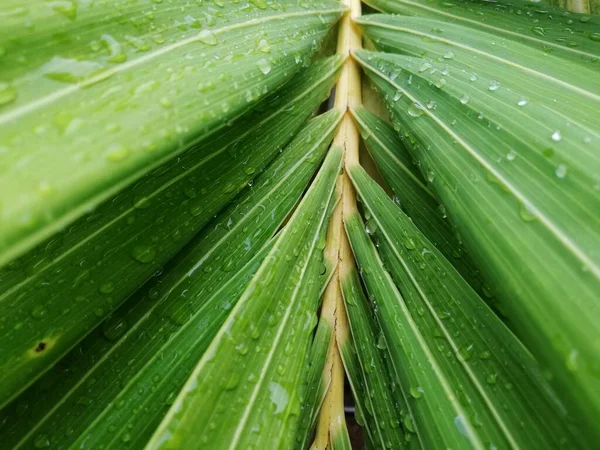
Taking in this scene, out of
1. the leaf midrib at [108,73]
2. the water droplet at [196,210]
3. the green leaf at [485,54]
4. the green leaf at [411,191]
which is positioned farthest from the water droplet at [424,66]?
the water droplet at [196,210]

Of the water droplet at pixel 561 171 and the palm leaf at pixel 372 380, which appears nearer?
the water droplet at pixel 561 171

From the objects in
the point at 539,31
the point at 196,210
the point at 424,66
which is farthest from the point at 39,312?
the point at 539,31

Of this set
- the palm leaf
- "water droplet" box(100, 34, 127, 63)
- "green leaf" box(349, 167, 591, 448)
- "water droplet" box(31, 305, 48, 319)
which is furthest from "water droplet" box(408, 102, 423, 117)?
"water droplet" box(31, 305, 48, 319)

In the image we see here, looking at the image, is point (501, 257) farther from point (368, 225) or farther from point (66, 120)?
point (66, 120)

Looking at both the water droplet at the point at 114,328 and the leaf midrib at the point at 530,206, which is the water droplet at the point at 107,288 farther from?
the leaf midrib at the point at 530,206

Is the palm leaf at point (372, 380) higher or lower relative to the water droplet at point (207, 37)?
lower

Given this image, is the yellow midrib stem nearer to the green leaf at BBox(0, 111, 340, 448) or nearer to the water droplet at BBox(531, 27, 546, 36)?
the green leaf at BBox(0, 111, 340, 448)
